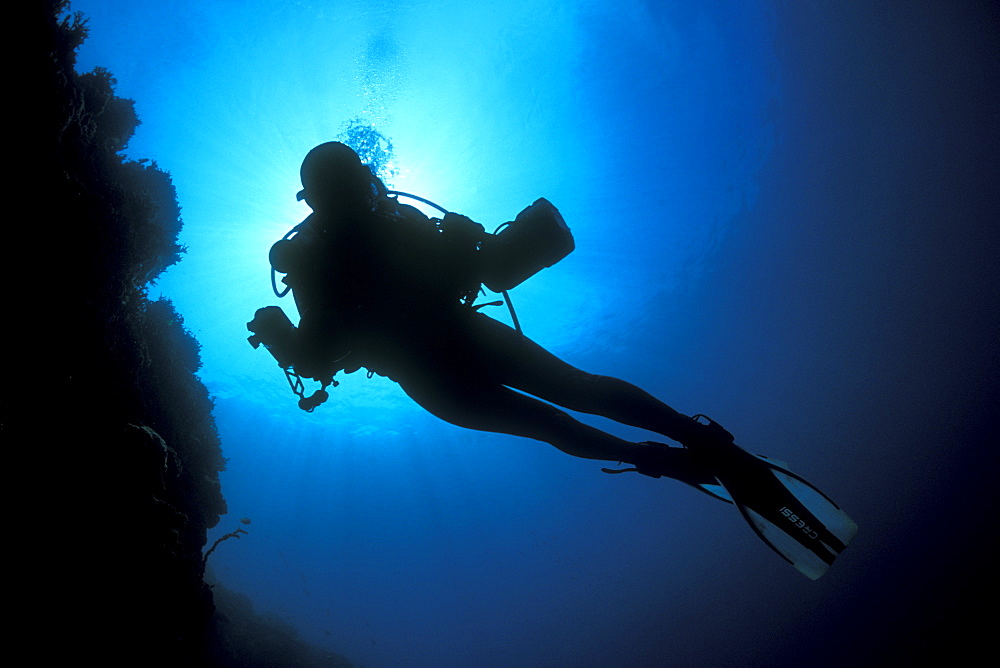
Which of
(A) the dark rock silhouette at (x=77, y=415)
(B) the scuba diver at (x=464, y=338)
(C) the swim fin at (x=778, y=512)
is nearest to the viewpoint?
(C) the swim fin at (x=778, y=512)

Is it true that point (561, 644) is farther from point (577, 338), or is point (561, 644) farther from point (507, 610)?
point (577, 338)

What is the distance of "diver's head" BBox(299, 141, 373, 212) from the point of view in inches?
107

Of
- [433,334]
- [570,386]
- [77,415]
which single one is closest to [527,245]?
[433,334]

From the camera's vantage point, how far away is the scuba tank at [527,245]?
9.46 ft

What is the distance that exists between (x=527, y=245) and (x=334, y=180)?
158 centimetres

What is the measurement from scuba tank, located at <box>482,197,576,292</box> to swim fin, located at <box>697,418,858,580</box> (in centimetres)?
187

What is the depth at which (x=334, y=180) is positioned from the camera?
2.73 m

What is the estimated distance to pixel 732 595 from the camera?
40.4m

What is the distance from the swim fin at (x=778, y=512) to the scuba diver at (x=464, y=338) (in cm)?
1

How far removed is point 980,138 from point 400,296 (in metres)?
45.7

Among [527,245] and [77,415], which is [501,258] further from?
[77,415]

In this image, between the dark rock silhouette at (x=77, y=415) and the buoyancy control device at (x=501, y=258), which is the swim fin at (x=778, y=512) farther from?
the dark rock silhouette at (x=77, y=415)

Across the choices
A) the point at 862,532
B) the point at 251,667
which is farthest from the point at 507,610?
the point at 251,667

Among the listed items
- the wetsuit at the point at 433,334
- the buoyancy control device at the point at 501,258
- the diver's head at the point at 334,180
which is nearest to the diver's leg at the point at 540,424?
the wetsuit at the point at 433,334
